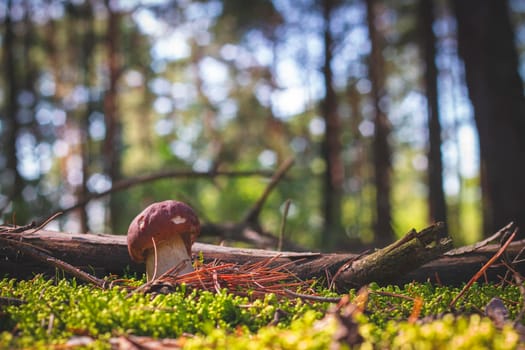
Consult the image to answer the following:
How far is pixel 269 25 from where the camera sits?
52.1 ft

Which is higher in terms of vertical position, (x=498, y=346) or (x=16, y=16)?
(x=16, y=16)

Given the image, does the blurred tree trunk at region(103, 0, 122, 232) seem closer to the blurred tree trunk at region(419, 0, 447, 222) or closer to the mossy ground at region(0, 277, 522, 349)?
the blurred tree trunk at region(419, 0, 447, 222)

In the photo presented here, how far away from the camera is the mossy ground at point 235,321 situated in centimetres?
134

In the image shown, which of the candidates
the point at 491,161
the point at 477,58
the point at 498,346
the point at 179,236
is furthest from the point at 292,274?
the point at 477,58

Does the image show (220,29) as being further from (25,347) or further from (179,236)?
(25,347)

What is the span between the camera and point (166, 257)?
8.42 feet

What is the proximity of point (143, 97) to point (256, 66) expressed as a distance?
4586mm

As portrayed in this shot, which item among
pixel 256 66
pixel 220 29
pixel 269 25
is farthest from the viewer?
pixel 256 66

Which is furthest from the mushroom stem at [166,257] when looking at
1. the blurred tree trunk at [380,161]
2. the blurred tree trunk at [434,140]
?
the blurred tree trunk at [380,161]

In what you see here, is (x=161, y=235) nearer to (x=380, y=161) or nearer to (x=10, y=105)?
(x=380, y=161)

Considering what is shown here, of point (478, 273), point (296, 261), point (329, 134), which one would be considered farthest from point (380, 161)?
point (478, 273)

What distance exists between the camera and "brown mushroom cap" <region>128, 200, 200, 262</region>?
8.16 feet

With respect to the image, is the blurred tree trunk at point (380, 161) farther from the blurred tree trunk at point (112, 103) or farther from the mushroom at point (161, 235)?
the mushroom at point (161, 235)

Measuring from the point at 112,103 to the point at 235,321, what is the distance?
11787mm
